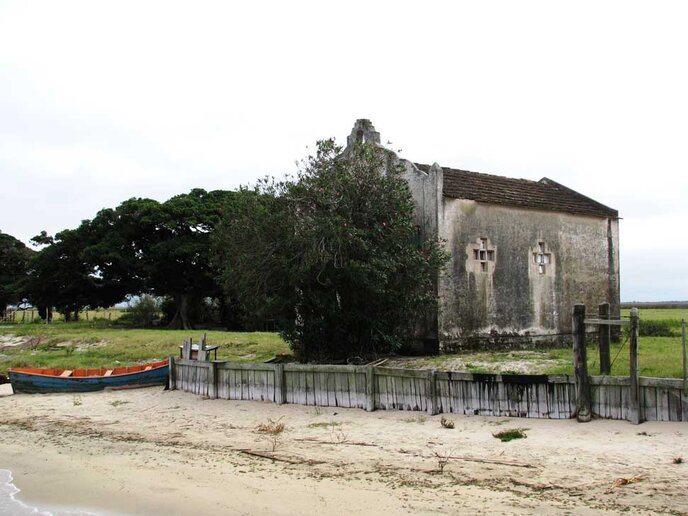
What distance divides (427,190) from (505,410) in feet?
34.5

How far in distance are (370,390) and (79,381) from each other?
37.5ft

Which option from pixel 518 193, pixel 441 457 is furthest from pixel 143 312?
pixel 441 457

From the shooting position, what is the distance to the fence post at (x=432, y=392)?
A: 51.4 feet

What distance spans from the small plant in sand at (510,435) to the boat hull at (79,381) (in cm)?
1309

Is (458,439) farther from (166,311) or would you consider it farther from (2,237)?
(2,237)

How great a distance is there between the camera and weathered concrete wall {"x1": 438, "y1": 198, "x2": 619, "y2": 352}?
23.5 m

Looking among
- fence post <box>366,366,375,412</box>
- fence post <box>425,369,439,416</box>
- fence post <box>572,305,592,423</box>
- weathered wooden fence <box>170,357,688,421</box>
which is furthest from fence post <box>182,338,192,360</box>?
fence post <box>572,305,592,423</box>

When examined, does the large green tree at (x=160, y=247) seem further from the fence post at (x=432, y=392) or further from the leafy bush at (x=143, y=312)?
the fence post at (x=432, y=392)

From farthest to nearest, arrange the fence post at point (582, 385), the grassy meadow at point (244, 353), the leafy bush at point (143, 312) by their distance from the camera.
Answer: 1. the leafy bush at point (143, 312)
2. the grassy meadow at point (244, 353)
3. the fence post at point (582, 385)

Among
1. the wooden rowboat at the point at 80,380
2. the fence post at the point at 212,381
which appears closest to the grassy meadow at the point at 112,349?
the wooden rowboat at the point at 80,380

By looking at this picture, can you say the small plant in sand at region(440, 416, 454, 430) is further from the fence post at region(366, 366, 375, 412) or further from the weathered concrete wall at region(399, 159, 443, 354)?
the weathered concrete wall at region(399, 159, 443, 354)

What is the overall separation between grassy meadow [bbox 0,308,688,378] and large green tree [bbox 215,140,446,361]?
6.79 feet

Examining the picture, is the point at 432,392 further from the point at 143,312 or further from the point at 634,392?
the point at 143,312

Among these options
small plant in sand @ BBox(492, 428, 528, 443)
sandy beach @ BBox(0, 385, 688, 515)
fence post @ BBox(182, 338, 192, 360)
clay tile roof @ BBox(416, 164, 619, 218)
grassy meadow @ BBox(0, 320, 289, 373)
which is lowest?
sandy beach @ BBox(0, 385, 688, 515)
